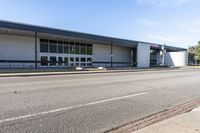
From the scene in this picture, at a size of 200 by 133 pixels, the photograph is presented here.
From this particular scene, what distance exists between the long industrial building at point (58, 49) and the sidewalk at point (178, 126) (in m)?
24.1

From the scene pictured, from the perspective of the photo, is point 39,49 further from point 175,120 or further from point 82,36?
point 175,120

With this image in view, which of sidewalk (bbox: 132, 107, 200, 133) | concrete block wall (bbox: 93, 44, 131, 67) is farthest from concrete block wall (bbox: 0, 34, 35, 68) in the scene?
sidewalk (bbox: 132, 107, 200, 133)

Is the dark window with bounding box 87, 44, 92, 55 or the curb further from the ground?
the dark window with bounding box 87, 44, 92, 55

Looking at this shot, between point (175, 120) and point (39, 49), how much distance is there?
105ft

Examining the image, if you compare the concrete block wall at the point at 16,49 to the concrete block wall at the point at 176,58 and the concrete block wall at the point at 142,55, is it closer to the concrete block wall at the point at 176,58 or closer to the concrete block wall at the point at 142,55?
the concrete block wall at the point at 142,55

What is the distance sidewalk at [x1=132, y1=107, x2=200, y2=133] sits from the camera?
4.88 metres

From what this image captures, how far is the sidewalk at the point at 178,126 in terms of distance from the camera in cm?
488

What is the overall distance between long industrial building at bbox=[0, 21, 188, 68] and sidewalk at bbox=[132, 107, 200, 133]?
24.1m

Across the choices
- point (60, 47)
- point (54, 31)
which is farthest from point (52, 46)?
point (54, 31)

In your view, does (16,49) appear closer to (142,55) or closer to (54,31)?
(54,31)

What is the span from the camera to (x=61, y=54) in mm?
38406

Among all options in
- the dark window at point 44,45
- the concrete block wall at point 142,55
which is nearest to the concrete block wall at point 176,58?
the concrete block wall at point 142,55

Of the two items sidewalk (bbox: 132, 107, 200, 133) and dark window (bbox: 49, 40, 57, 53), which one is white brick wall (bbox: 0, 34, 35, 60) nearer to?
dark window (bbox: 49, 40, 57, 53)

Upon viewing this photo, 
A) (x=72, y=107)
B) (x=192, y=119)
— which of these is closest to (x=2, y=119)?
(x=72, y=107)
